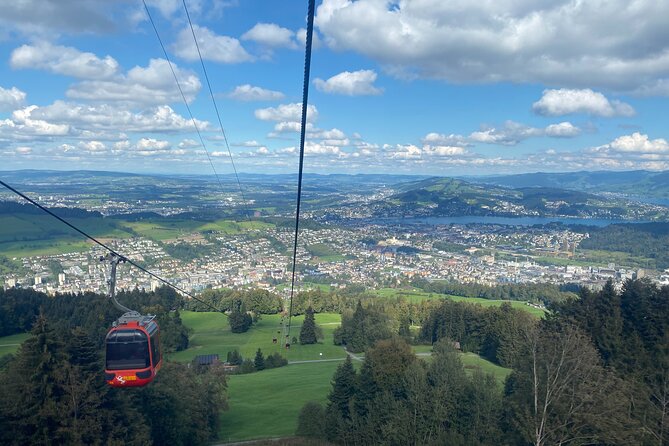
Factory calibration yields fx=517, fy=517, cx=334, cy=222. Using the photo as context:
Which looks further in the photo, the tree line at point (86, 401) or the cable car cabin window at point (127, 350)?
the tree line at point (86, 401)

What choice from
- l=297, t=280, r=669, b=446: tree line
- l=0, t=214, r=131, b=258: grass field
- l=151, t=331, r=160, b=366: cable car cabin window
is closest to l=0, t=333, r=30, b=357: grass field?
l=297, t=280, r=669, b=446: tree line

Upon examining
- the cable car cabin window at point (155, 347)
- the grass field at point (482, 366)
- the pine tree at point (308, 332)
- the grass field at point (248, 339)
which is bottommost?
the grass field at point (248, 339)

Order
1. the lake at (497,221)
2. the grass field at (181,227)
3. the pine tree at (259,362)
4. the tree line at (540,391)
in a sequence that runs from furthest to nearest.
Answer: the lake at (497,221)
the grass field at (181,227)
the pine tree at (259,362)
the tree line at (540,391)

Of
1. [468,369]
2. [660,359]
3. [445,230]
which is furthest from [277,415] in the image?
[445,230]

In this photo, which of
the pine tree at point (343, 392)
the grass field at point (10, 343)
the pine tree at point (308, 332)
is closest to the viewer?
the pine tree at point (343, 392)

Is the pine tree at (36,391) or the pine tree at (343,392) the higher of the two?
the pine tree at (36,391)

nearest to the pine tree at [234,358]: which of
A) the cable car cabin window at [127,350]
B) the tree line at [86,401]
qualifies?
the tree line at [86,401]

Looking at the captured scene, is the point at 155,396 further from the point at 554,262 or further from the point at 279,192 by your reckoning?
the point at 279,192

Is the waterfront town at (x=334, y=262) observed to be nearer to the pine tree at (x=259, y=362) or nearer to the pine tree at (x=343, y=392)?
the pine tree at (x=259, y=362)

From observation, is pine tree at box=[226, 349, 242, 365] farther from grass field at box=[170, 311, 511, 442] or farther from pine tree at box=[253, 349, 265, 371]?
grass field at box=[170, 311, 511, 442]
